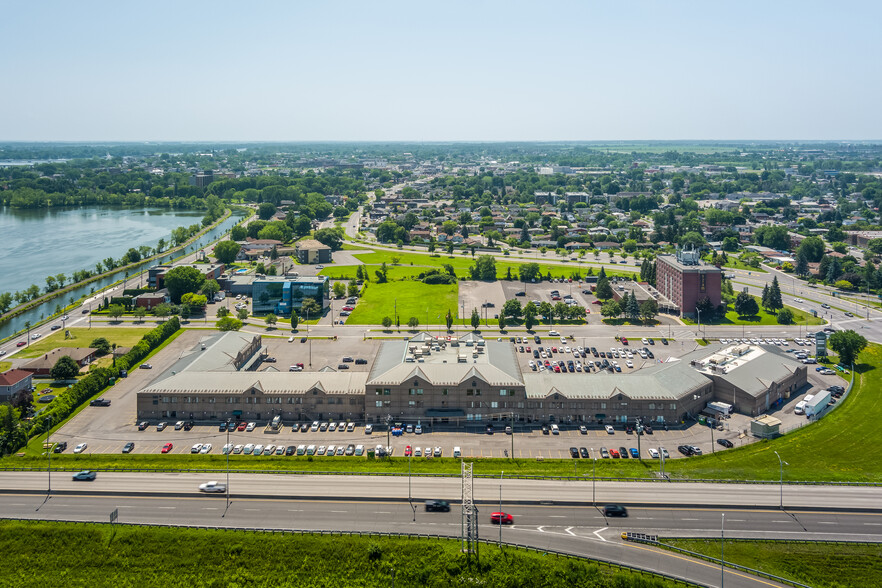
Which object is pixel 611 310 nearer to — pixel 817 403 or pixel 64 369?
pixel 817 403

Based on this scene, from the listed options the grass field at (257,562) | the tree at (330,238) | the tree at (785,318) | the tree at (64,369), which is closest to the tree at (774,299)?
the tree at (785,318)

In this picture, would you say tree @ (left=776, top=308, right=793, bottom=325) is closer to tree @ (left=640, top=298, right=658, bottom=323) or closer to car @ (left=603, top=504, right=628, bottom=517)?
tree @ (left=640, top=298, right=658, bottom=323)

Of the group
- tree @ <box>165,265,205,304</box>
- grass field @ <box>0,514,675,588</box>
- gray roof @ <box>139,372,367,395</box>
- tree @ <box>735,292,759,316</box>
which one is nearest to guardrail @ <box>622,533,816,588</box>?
grass field @ <box>0,514,675,588</box>

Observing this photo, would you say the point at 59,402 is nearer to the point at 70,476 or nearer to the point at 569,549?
the point at 70,476

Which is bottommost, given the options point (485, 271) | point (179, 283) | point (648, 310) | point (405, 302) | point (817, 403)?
point (817, 403)

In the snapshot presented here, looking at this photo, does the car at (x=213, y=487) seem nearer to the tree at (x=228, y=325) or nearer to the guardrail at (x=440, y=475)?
the guardrail at (x=440, y=475)

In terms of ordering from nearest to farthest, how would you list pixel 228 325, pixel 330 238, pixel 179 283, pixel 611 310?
1. pixel 228 325
2. pixel 611 310
3. pixel 179 283
4. pixel 330 238

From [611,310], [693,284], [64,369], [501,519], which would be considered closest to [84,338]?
[64,369]
